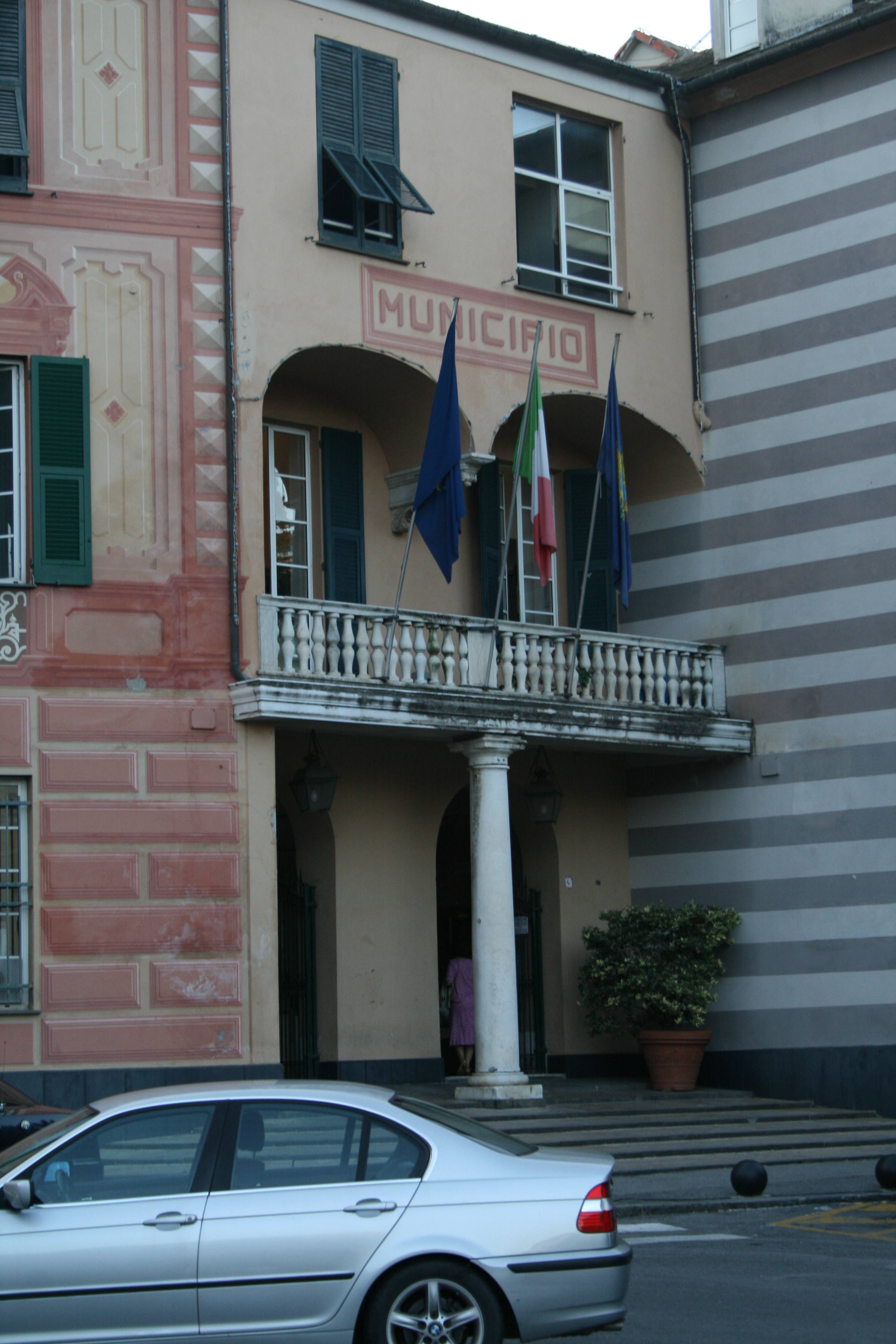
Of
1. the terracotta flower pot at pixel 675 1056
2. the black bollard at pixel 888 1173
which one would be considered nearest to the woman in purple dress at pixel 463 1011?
the terracotta flower pot at pixel 675 1056

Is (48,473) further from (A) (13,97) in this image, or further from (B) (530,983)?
(B) (530,983)

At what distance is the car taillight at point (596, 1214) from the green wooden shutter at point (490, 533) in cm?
1313

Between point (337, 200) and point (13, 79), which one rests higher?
point (13, 79)

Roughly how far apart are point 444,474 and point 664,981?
20.4 feet

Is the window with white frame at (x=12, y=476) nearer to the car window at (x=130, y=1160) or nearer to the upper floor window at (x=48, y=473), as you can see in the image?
the upper floor window at (x=48, y=473)

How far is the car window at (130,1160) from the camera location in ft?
25.0

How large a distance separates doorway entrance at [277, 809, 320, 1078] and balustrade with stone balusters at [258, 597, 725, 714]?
288cm

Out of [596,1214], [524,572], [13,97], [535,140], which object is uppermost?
[535,140]

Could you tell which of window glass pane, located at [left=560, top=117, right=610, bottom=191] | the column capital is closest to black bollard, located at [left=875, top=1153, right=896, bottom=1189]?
the column capital

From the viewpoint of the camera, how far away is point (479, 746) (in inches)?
751

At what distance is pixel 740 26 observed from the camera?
73.3ft

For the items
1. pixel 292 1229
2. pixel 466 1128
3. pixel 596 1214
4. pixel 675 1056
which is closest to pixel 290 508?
pixel 675 1056

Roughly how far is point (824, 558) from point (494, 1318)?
14012mm

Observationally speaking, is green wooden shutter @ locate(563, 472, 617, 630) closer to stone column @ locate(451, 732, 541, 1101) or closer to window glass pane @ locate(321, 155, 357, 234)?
stone column @ locate(451, 732, 541, 1101)
